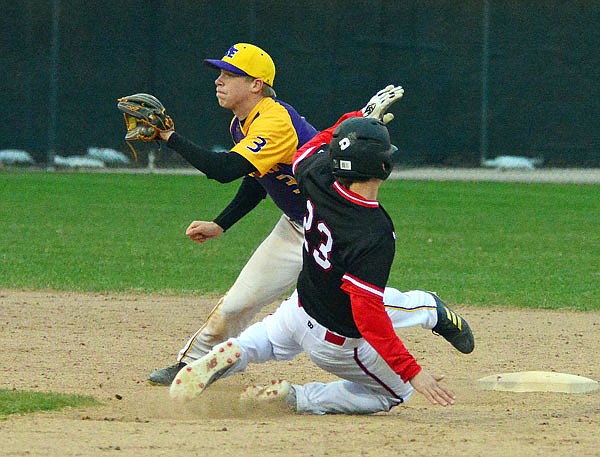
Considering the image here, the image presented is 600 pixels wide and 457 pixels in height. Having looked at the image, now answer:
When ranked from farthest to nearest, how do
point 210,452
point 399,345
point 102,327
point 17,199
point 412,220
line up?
point 17,199, point 412,220, point 102,327, point 399,345, point 210,452

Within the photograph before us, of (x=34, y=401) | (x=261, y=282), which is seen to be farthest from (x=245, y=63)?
(x=34, y=401)

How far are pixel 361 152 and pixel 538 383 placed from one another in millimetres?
1780

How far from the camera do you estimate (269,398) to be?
4.86m

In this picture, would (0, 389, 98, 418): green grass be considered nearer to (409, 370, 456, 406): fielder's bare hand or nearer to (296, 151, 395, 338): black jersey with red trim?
(296, 151, 395, 338): black jersey with red trim

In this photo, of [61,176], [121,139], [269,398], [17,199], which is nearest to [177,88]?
[121,139]

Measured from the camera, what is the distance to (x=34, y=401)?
4902 mm

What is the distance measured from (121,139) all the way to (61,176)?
5.68 feet

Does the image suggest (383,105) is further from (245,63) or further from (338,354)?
(338,354)

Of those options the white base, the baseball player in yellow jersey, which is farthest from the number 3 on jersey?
the white base

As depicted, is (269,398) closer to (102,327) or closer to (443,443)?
(443,443)

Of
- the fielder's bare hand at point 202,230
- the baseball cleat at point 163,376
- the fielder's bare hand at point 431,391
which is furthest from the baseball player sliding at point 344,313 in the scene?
the fielder's bare hand at point 202,230

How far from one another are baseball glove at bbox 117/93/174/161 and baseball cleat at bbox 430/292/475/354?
150 centimetres

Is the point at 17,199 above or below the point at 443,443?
below

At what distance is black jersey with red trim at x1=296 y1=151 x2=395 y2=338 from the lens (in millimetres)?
4410
